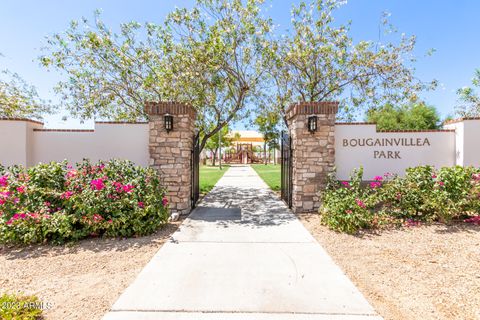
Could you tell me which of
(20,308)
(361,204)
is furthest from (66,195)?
(361,204)

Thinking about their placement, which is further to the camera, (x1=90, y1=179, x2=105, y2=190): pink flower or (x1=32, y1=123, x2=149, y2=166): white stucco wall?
(x1=32, y1=123, x2=149, y2=166): white stucco wall

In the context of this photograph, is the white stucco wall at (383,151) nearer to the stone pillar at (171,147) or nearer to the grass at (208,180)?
the stone pillar at (171,147)

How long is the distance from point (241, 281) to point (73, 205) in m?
3.58

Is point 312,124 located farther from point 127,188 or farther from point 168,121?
point 127,188

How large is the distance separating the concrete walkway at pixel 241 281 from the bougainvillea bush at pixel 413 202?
3.26 feet

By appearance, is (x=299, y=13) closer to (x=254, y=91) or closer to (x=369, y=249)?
(x=254, y=91)

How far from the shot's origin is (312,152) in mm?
6262

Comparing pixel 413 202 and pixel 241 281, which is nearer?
pixel 241 281

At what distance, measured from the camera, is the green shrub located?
2.22 meters

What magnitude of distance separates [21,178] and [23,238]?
1.30 m

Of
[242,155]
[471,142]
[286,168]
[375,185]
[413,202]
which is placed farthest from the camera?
[242,155]

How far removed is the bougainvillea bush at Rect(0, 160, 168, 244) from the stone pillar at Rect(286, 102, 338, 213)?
11.7 ft

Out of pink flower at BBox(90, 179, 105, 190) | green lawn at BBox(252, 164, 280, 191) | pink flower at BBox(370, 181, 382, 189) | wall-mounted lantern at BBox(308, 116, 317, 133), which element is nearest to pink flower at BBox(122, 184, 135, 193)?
pink flower at BBox(90, 179, 105, 190)

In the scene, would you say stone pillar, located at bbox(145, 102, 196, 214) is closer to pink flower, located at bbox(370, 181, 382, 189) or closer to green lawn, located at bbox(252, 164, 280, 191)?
pink flower, located at bbox(370, 181, 382, 189)
